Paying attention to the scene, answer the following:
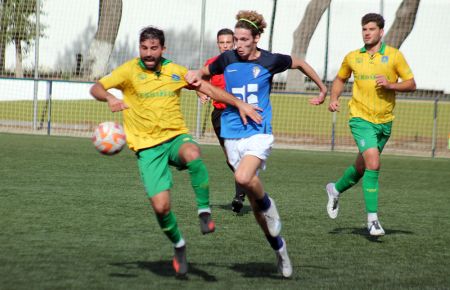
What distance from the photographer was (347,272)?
22.1 ft

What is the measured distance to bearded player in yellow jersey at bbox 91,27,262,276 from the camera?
6.65m

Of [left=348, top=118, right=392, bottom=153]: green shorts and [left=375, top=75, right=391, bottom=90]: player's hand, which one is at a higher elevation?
[left=375, top=75, right=391, bottom=90]: player's hand

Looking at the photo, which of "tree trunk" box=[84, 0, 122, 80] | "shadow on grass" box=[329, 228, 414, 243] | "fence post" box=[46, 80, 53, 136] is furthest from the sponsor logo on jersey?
"tree trunk" box=[84, 0, 122, 80]

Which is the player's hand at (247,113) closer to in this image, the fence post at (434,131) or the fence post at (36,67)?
the fence post at (434,131)

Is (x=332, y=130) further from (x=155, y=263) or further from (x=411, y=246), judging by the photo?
(x=155, y=263)

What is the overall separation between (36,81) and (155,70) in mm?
15394

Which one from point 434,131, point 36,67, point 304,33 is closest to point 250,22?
point 434,131

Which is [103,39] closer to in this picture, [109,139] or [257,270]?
[109,139]

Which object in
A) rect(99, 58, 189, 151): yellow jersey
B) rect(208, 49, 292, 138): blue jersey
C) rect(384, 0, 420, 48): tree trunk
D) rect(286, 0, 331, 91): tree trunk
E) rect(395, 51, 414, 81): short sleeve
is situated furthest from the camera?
rect(384, 0, 420, 48): tree trunk

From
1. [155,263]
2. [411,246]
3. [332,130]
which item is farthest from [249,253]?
[332,130]

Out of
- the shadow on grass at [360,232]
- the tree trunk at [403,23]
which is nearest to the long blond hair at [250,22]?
the shadow on grass at [360,232]

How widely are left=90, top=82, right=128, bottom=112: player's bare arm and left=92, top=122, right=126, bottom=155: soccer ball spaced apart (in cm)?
24

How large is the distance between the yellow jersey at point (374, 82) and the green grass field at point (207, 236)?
1221mm

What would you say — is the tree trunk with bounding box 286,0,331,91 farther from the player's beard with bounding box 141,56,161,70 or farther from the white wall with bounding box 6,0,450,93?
the player's beard with bounding box 141,56,161,70
